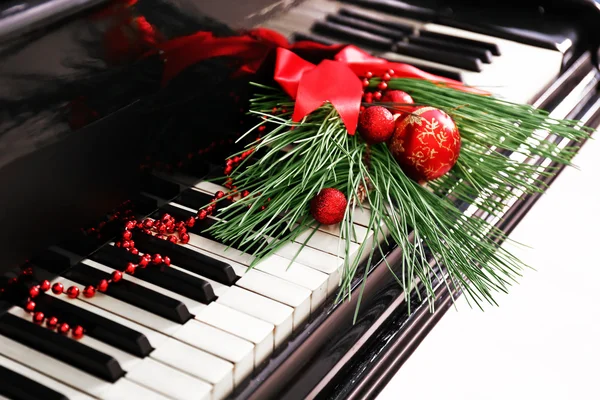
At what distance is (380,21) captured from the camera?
153cm

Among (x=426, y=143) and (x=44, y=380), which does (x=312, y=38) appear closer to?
(x=426, y=143)

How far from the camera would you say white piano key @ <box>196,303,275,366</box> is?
2.82ft

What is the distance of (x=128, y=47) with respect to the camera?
0.93 metres

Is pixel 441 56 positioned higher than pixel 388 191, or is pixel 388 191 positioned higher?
pixel 441 56

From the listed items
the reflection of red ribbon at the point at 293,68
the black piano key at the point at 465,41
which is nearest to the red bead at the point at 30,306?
the reflection of red ribbon at the point at 293,68

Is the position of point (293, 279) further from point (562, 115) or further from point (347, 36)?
point (562, 115)

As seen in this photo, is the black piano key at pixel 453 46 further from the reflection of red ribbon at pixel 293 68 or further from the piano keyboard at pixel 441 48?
the reflection of red ribbon at pixel 293 68

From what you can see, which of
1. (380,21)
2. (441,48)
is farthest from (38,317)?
(441,48)

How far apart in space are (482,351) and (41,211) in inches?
28.4

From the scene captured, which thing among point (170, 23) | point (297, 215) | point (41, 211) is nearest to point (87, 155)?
point (41, 211)

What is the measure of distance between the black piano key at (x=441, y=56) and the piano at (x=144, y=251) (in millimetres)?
427

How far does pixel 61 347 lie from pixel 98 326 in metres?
0.05

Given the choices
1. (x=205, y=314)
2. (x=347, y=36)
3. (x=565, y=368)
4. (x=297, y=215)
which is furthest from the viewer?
(x=347, y=36)

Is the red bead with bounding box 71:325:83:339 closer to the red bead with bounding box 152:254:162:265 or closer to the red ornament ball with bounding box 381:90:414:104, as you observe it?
the red bead with bounding box 152:254:162:265
